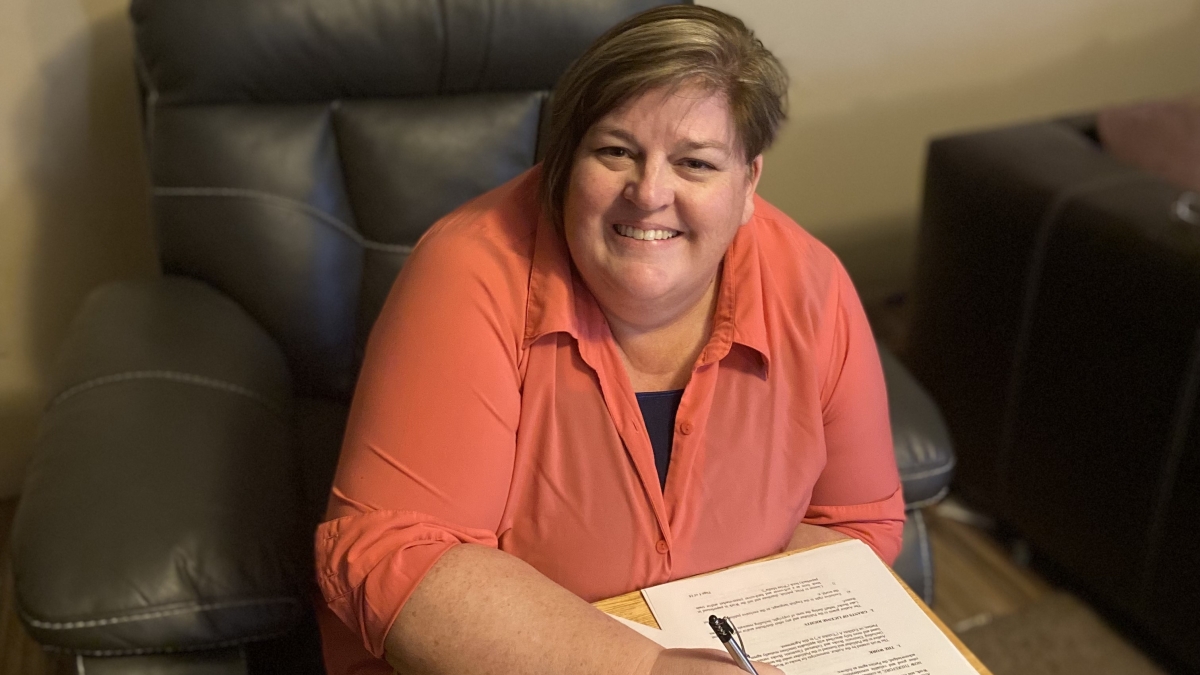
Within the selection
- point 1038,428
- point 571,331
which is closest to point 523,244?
point 571,331

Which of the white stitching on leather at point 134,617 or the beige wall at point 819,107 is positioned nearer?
the white stitching on leather at point 134,617

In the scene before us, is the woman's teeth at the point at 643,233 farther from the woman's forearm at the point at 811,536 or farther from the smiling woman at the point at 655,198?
the woman's forearm at the point at 811,536

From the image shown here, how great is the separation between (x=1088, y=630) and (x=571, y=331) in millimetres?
1329

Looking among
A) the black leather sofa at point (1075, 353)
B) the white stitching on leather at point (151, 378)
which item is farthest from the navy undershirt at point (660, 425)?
the black leather sofa at point (1075, 353)

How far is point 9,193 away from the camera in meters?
1.70

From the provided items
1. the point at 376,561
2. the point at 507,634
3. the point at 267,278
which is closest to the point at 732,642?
the point at 507,634

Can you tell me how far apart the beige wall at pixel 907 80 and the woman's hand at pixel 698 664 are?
1.49 m

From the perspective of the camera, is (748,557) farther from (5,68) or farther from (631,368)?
(5,68)

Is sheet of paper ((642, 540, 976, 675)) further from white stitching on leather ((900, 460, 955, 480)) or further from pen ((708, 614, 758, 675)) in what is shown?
white stitching on leather ((900, 460, 955, 480))

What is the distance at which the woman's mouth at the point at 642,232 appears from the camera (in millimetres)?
994

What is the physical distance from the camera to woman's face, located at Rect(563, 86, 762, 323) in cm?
96

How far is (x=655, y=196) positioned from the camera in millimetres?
960

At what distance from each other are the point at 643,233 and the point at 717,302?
15 centimetres

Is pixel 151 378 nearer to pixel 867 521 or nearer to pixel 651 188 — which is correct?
pixel 651 188
